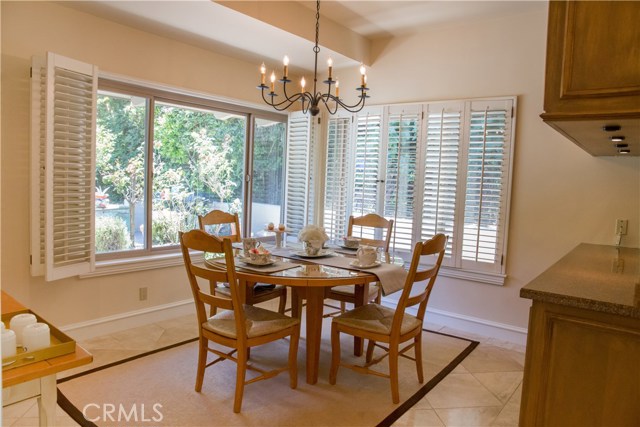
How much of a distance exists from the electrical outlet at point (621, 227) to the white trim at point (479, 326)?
3.29 ft

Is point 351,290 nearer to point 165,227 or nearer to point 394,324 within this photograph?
point 394,324

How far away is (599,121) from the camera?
5.31 feet

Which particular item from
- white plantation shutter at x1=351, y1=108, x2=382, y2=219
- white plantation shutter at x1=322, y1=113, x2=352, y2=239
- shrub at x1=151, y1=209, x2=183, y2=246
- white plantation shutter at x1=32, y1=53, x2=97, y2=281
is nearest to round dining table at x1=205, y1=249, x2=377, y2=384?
white plantation shutter at x1=32, y1=53, x2=97, y2=281

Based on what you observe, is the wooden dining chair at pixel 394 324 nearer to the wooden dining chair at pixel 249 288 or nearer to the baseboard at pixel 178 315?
the wooden dining chair at pixel 249 288

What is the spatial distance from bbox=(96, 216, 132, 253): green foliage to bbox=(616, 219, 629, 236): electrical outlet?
370 cm

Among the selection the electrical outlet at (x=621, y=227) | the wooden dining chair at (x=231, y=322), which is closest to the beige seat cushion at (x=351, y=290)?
the wooden dining chair at (x=231, y=322)

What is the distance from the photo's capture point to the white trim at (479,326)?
358cm

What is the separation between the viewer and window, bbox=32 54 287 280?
2.90 metres

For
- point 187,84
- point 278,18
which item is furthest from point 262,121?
point 278,18

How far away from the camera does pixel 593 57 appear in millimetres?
1528

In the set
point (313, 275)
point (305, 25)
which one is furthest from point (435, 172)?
point (313, 275)

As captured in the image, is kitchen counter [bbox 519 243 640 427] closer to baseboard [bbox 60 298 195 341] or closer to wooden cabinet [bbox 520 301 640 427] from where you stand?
wooden cabinet [bbox 520 301 640 427]

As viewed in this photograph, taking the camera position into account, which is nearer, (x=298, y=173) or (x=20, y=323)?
(x=20, y=323)

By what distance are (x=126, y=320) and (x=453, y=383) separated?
248 centimetres
